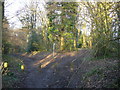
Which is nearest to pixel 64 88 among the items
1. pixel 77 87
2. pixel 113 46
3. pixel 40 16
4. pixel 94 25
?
pixel 77 87

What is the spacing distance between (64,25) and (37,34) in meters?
3.57

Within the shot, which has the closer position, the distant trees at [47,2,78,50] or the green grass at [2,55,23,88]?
the green grass at [2,55,23,88]

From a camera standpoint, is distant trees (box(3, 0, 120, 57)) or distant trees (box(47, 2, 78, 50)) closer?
distant trees (box(3, 0, 120, 57))

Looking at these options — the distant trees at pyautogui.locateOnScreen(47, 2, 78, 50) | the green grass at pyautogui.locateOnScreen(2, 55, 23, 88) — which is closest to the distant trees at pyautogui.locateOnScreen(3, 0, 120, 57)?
the distant trees at pyautogui.locateOnScreen(47, 2, 78, 50)

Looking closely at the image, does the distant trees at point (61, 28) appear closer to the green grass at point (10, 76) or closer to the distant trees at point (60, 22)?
the distant trees at point (60, 22)

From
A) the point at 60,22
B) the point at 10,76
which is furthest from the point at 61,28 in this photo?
the point at 10,76

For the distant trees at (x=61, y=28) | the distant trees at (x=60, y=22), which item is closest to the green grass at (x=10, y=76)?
the distant trees at (x=60, y=22)

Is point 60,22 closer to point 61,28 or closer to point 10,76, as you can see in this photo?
point 61,28

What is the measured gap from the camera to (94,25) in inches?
168

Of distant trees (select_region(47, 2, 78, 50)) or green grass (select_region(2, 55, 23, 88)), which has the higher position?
distant trees (select_region(47, 2, 78, 50))

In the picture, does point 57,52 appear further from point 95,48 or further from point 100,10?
point 95,48

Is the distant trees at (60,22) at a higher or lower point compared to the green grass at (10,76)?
higher

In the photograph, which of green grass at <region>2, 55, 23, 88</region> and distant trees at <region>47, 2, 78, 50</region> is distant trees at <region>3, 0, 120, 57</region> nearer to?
distant trees at <region>47, 2, 78, 50</region>

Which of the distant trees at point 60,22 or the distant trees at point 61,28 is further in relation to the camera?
the distant trees at point 61,28
